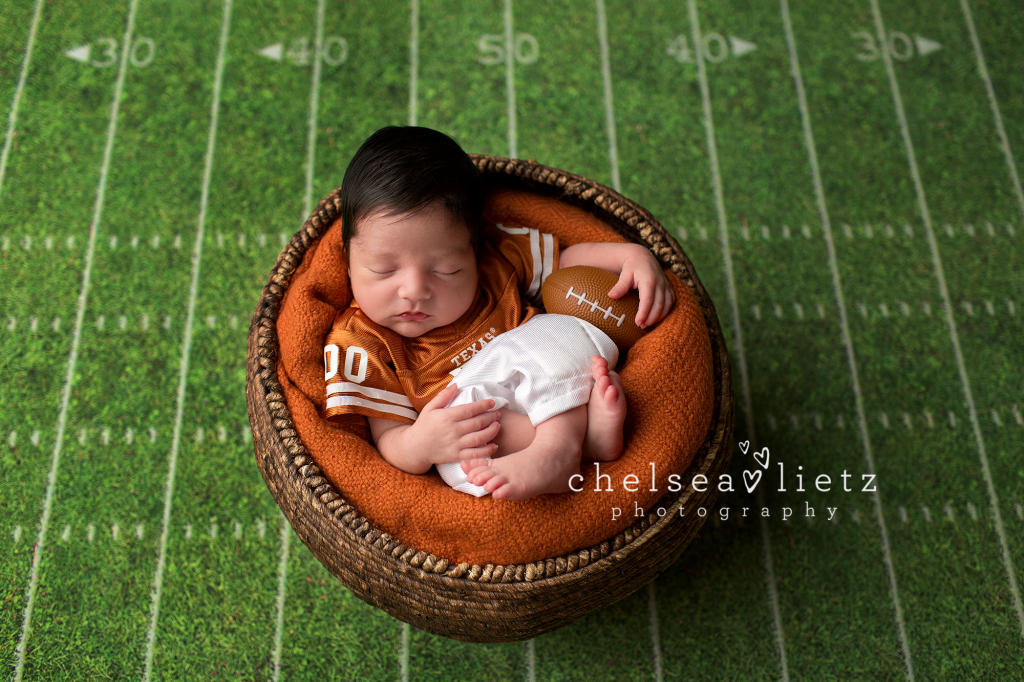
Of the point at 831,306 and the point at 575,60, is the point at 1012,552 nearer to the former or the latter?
the point at 831,306

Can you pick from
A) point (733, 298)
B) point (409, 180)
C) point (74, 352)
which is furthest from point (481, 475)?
point (74, 352)

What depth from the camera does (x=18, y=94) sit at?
4.68 ft

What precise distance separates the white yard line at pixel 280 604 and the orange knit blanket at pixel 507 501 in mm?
274

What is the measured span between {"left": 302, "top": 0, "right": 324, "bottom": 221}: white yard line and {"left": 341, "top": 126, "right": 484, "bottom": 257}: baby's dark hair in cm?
42

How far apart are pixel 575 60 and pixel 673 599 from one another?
3.61 feet

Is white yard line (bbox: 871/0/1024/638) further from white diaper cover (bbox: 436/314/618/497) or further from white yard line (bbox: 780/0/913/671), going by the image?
white diaper cover (bbox: 436/314/618/497)

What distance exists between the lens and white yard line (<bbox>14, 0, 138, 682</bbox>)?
3.48 feet

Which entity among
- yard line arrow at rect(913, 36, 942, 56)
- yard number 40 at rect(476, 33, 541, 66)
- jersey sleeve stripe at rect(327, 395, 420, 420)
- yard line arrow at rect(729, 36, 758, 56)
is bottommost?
jersey sleeve stripe at rect(327, 395, 420, 420)

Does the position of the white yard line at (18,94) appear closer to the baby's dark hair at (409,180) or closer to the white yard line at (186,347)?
the white yard line at (186,347)

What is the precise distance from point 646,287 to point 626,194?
479mm

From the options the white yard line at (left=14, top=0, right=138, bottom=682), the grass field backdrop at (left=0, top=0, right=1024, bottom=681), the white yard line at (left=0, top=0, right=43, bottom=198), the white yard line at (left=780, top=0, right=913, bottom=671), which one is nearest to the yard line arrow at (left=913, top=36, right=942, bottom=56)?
the grass field backdrop at (left=0, top=0, right=1024, bottom=681)

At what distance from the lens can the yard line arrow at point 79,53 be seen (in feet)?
4.82

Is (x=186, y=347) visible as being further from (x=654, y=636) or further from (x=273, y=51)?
(x=654, y=636)

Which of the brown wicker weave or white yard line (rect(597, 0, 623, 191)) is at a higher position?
white yard line (rect(597, 0, 623, 191))
